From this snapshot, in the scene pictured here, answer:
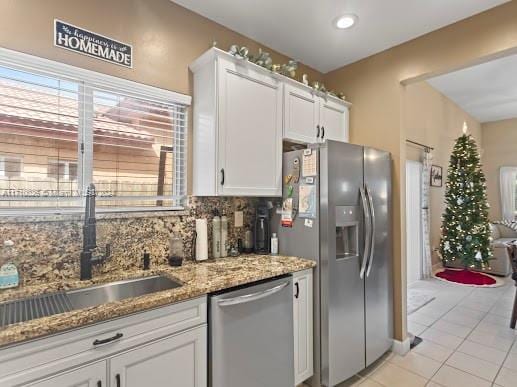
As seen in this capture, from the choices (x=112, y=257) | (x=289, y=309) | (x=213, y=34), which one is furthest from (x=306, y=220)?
(x=213, y=34)

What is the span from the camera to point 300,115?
255cm

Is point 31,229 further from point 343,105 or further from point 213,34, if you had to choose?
point 343,105

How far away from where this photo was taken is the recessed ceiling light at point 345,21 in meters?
2.24

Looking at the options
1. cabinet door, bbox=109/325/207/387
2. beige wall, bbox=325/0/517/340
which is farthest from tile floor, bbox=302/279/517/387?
cabinet door, bbox=109/325/207/387

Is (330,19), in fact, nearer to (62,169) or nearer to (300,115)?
(300,115)

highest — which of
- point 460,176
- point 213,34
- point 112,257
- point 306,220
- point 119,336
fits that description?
point 213,34

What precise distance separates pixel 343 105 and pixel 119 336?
2.75m

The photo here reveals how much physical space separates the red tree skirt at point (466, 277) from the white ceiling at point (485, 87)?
10.1 feet

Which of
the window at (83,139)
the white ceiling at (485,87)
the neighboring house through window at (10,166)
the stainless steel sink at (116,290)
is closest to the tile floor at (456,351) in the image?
the stainless steel sink at (116,290)

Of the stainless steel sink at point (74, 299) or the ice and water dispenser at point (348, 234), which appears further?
the ice and water dispenser at point (348, 234)

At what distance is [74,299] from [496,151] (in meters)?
8.35

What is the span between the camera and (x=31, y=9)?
159cm

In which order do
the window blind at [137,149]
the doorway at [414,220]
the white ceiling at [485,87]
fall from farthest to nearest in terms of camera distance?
the doorway at [414,220] < the white ceiling at [485,87] < the window blind at [137,149]

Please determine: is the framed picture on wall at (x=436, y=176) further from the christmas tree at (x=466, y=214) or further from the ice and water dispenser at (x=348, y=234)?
the ice and water dispenser at (x=348, y=234)
